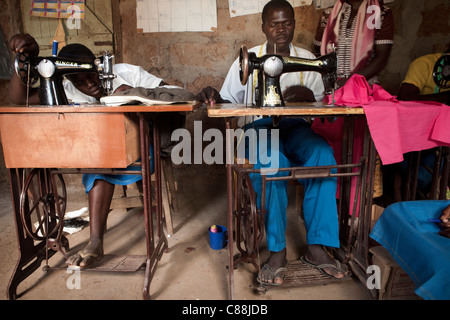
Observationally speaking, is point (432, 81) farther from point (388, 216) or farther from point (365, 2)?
point (388, 216)

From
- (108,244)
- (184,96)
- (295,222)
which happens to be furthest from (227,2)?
(108,244)

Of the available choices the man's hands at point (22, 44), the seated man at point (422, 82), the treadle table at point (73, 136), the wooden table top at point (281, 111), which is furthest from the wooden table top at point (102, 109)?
the seated man at point (422, 82)

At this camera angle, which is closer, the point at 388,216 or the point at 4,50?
the point at 388,216

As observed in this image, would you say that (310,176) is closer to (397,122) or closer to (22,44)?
(397,122)

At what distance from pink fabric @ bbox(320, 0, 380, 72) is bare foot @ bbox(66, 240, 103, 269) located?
98.3 inches

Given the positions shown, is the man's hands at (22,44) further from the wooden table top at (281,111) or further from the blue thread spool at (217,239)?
the blue thread spool at (217,239)

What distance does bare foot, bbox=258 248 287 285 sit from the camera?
1.87 metres

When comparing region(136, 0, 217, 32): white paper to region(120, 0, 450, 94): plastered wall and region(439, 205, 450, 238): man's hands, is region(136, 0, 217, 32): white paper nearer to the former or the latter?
region(120, 0, 450, 94): plastered wall

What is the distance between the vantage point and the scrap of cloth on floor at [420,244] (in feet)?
3.90

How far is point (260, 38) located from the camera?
134 inches

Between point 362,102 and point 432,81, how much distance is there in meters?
1.34

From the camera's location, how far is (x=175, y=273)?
6.73 ft

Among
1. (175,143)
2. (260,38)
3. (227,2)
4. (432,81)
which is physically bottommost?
(175,143)

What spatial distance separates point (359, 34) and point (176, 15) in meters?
1.80
